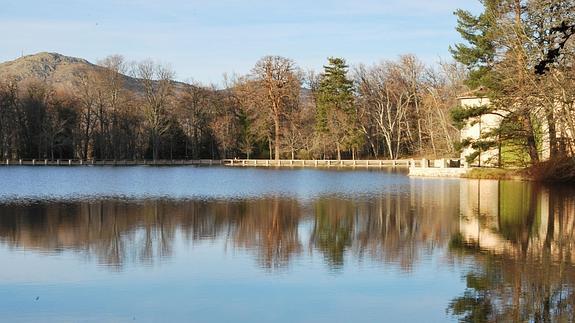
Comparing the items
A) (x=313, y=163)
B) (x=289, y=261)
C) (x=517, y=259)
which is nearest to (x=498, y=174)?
(x=517, y=259)

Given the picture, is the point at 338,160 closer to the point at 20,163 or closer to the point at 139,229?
the point at 20,163

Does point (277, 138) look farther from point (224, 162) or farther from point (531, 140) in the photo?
point (531, 140)

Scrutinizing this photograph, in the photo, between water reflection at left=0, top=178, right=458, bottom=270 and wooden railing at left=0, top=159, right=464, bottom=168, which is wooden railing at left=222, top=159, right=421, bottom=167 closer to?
wooden railing at left=0, top=159, right=464, bottom=168

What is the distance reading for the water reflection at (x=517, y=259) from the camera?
35.5 ft

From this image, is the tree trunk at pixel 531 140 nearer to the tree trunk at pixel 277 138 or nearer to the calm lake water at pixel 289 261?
the calm lake water at pixel 289 261

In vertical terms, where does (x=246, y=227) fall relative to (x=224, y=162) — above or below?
below

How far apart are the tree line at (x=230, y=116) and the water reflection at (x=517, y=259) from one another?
4966cm

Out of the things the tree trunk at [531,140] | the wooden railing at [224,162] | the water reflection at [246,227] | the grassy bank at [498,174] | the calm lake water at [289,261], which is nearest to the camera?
the calm lake water at [289,261]

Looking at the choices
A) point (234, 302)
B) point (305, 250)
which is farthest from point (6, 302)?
point (305, 250)

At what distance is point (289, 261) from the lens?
15133 millimetres

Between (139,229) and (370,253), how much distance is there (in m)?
6.99

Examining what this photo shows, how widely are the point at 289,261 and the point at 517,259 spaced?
436cm

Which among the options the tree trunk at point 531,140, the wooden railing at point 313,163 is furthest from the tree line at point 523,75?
the wooden railing at point 313,163

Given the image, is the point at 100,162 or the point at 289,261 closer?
the point at 289,261
